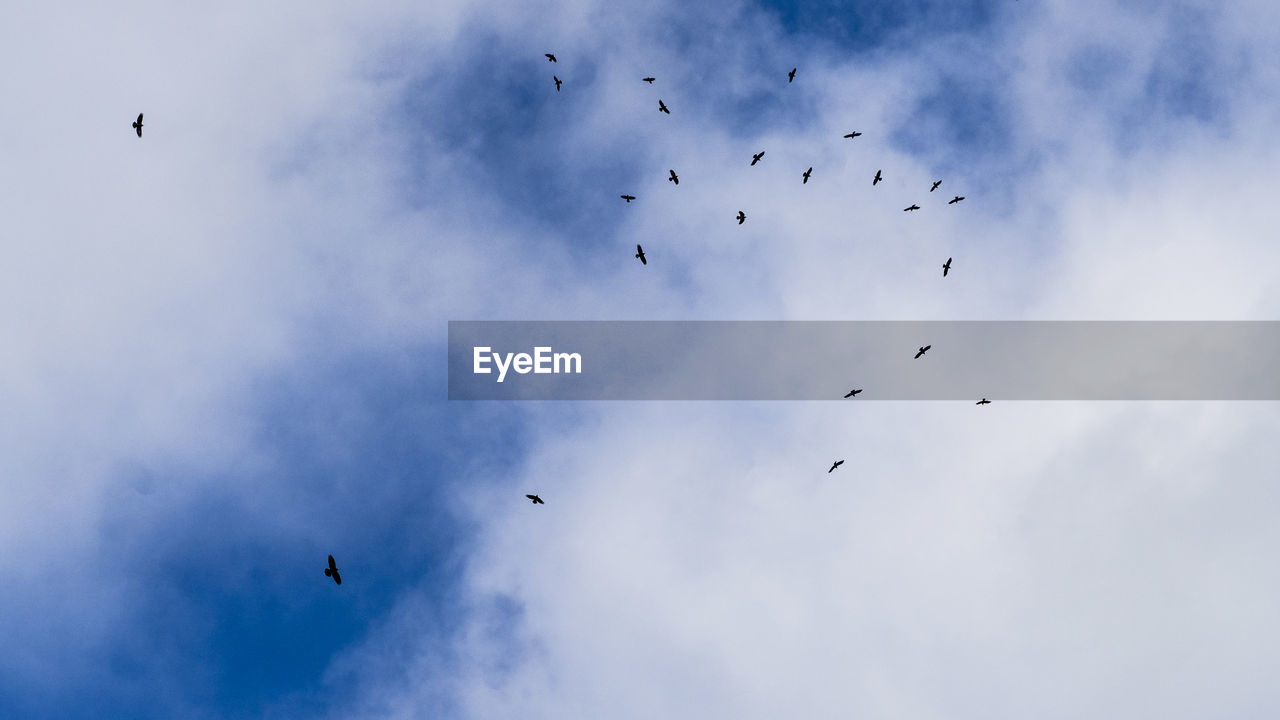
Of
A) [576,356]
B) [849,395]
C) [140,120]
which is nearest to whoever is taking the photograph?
[140,120]

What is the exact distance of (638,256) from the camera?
9800 cm

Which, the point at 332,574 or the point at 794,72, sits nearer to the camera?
the point at 332,574

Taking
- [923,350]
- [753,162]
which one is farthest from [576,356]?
[923,350]

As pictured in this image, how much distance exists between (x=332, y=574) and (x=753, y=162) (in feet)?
179

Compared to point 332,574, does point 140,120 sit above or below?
above

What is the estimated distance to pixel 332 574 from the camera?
72.5m

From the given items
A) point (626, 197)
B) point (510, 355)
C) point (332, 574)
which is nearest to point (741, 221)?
point (626, 197)

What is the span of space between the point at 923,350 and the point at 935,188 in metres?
20.1

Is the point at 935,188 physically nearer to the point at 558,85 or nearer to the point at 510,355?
the point at 558,85

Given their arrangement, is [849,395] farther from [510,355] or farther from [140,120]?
[140,120]

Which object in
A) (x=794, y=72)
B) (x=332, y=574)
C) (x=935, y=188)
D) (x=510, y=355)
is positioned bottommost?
(x=332, y=574)

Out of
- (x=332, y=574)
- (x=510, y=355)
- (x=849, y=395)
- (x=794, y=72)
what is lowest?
(x=332, y=574)

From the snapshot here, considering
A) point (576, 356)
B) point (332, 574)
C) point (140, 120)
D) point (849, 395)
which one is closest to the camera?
point (332, 574)

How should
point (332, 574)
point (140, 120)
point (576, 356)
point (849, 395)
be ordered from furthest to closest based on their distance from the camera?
point (576, 356), point (849, 395), point (140, 120), point (332, 574)
